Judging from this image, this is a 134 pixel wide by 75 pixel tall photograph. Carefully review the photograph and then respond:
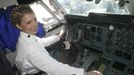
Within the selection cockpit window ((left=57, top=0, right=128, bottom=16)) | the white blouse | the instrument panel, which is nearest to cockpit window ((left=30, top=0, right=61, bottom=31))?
cockpit window ((left=57, top=0, right=128, bottom=16))

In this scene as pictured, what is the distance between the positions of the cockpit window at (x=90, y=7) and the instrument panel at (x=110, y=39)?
0.16 meters

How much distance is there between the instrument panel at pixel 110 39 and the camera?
2.77 metres

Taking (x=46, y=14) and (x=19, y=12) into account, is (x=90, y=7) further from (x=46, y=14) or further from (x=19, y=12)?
(x=19, y=12)

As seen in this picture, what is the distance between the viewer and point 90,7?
3457 millimetres

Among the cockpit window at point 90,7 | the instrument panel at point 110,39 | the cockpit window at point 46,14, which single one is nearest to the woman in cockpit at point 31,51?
the instrument panel at point 110,39

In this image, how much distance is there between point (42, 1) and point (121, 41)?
1.51 meters

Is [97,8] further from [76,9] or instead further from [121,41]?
[121,41]

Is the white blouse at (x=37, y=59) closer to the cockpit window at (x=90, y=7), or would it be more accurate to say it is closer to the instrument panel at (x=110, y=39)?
the instrument panel at (x=110, y=39)

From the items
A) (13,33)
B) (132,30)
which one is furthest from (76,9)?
(132,30)

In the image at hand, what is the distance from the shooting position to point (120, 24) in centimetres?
283

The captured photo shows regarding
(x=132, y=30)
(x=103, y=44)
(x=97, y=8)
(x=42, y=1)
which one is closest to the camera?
(x=132, y=30)

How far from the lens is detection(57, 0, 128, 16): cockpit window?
3.06 meters

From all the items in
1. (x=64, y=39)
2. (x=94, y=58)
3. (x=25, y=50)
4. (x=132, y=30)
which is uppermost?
(x=25, y=50)

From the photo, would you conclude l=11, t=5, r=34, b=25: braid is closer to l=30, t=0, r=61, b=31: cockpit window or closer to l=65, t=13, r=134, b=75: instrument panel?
l=65, t=13, r=134, b=75: instrument panel
